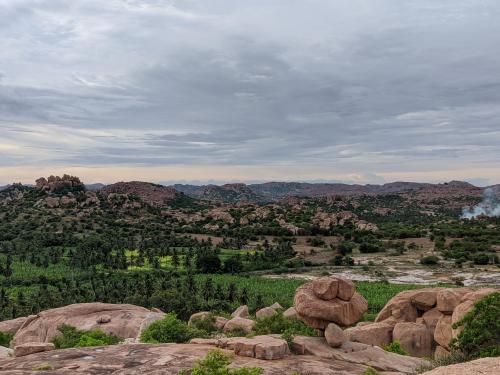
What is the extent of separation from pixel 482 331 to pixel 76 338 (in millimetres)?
32322

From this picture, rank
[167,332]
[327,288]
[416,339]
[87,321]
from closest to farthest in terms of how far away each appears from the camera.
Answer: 1. [327,288]
2. [167,332]
3. [416,339]
4. [87,321]

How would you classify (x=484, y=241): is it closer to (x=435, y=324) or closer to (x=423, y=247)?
(x=423, y=247)

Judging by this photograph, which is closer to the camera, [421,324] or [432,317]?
[421,324]

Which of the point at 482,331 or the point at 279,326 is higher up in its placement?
the point at 482,331

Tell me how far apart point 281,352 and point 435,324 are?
2215 centimetres

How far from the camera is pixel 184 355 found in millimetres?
24531

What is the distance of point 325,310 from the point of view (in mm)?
30203

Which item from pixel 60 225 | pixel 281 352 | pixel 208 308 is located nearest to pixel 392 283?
pixel 208 308

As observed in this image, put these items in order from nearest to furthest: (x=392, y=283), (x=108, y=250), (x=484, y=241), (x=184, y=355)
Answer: (x=184, y=355)
(x=392, y=283)
(x=108, y=250)
(x=484, y=241)

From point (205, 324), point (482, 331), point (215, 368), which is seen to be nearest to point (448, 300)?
point (482, 331)

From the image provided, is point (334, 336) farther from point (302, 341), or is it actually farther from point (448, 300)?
point (448, 300)

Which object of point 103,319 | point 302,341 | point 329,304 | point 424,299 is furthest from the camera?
point 103,319

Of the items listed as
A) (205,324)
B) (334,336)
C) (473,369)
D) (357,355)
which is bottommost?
(205,324)

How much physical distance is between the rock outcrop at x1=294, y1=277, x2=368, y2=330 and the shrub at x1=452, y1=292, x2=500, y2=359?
22.4ft
